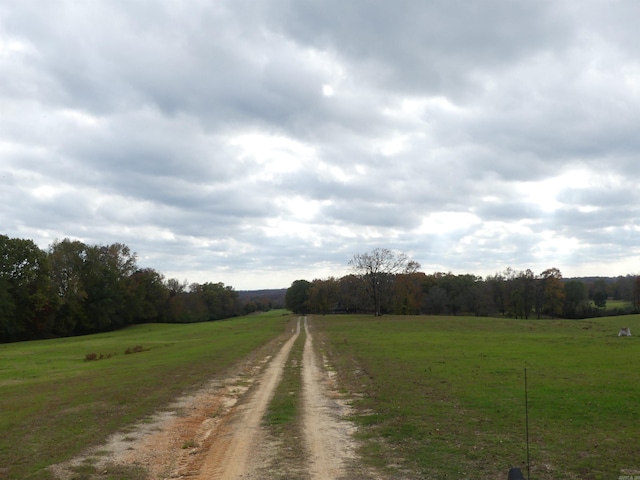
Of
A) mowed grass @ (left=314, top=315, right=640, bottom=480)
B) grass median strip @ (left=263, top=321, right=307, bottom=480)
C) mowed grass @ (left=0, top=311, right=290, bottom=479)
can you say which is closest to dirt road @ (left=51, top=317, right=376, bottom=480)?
grass median strip @ (left=263, top=321, right=307, bottom=480)

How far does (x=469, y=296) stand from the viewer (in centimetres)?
11662

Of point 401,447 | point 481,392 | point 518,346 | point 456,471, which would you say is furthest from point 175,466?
point 518,346

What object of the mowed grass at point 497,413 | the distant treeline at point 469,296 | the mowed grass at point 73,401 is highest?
the distant treeline at point 469,296

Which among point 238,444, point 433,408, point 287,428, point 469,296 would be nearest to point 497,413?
point 433,408

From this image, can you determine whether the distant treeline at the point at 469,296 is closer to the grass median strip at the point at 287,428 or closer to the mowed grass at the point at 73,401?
the mowed grass at the point at 73,401

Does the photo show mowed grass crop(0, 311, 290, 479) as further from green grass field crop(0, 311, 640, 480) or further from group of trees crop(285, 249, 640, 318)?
group of trees crop(285, 249, 640, 318)

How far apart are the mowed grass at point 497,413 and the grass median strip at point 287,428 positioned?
1595 millimetres

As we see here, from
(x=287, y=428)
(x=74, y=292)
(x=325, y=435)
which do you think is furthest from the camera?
(x=74, y=292)

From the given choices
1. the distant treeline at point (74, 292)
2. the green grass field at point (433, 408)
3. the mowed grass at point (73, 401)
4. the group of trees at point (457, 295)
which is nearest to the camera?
the green grass field at point (433, 408)

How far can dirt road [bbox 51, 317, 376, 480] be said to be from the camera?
953 centimetres

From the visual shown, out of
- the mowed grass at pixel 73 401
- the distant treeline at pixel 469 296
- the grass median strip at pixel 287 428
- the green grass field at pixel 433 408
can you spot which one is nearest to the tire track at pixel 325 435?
the grass median strip at pixel 287 428

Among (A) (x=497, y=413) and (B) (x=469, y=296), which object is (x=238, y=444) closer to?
(A) (x=497, y=413)

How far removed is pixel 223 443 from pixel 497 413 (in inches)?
295

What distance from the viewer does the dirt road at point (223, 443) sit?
31.3 feet
